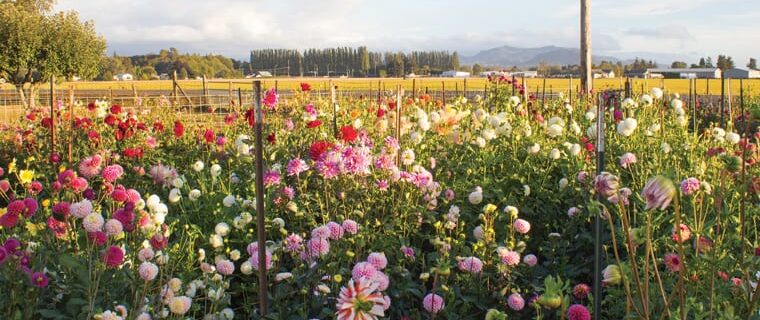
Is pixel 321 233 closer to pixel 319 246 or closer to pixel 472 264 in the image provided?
pixel 319 246

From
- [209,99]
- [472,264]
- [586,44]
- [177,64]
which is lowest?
[472,264]

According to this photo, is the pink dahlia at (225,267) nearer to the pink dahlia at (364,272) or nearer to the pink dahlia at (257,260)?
the pink dahlia at (257,260)

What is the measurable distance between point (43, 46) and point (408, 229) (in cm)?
2722

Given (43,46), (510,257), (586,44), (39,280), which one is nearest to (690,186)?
(510,257)

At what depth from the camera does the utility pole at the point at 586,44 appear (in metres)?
11.6

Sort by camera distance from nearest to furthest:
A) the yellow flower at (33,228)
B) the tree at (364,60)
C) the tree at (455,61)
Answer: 1. the yellow flower at (33,228)
2. the tree at (364,60)
3. the tree at (455,61)

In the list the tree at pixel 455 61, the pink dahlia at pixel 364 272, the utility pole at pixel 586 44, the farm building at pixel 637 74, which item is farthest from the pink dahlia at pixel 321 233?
the tree at pixel 455 61

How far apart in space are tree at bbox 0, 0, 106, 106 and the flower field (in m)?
23.4

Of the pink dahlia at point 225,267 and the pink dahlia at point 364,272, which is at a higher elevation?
the pink dahlia at point 364,272

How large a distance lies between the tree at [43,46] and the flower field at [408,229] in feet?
76.8

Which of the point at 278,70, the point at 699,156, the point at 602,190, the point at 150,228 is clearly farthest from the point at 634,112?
the point at 278,70

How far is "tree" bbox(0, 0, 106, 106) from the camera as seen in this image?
26.2 m

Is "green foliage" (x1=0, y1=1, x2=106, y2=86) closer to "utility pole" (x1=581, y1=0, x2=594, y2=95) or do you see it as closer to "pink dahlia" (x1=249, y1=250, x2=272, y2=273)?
"utility pole" (x1=581, y1=0, x2=594, y2=95)

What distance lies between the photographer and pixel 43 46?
88.7 feet
